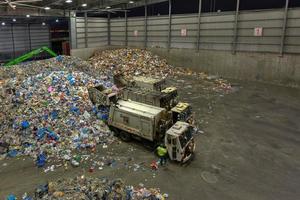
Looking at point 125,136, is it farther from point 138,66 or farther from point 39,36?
point 39,36

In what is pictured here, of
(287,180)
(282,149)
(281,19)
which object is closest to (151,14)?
(281,19)

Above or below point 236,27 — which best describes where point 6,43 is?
below

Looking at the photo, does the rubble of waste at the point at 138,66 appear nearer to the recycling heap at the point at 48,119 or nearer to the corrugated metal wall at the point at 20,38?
the recycling heap at the point at 48,119

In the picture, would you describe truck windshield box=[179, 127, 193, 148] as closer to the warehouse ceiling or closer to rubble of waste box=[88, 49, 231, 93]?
rubble of waste box=[88, 49, 231, 93]

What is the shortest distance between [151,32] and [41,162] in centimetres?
1619

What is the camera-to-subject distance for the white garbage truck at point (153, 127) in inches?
242

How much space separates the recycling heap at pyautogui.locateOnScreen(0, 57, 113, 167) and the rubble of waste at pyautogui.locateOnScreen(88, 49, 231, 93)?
6456 mm

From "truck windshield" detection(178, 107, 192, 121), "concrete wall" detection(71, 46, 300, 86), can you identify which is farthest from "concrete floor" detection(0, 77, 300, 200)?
"concrete wall" detection(71, 46, 300, 86)

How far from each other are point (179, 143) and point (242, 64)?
11.8m

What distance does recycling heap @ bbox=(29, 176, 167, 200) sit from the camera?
413cm

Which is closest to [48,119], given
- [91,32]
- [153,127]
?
[153,127]

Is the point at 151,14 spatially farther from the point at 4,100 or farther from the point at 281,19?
the point at 4,100

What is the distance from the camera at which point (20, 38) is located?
2342 cm

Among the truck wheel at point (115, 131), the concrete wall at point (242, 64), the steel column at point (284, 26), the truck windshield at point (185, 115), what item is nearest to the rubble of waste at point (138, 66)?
the concrete wall at point (242, 64)
